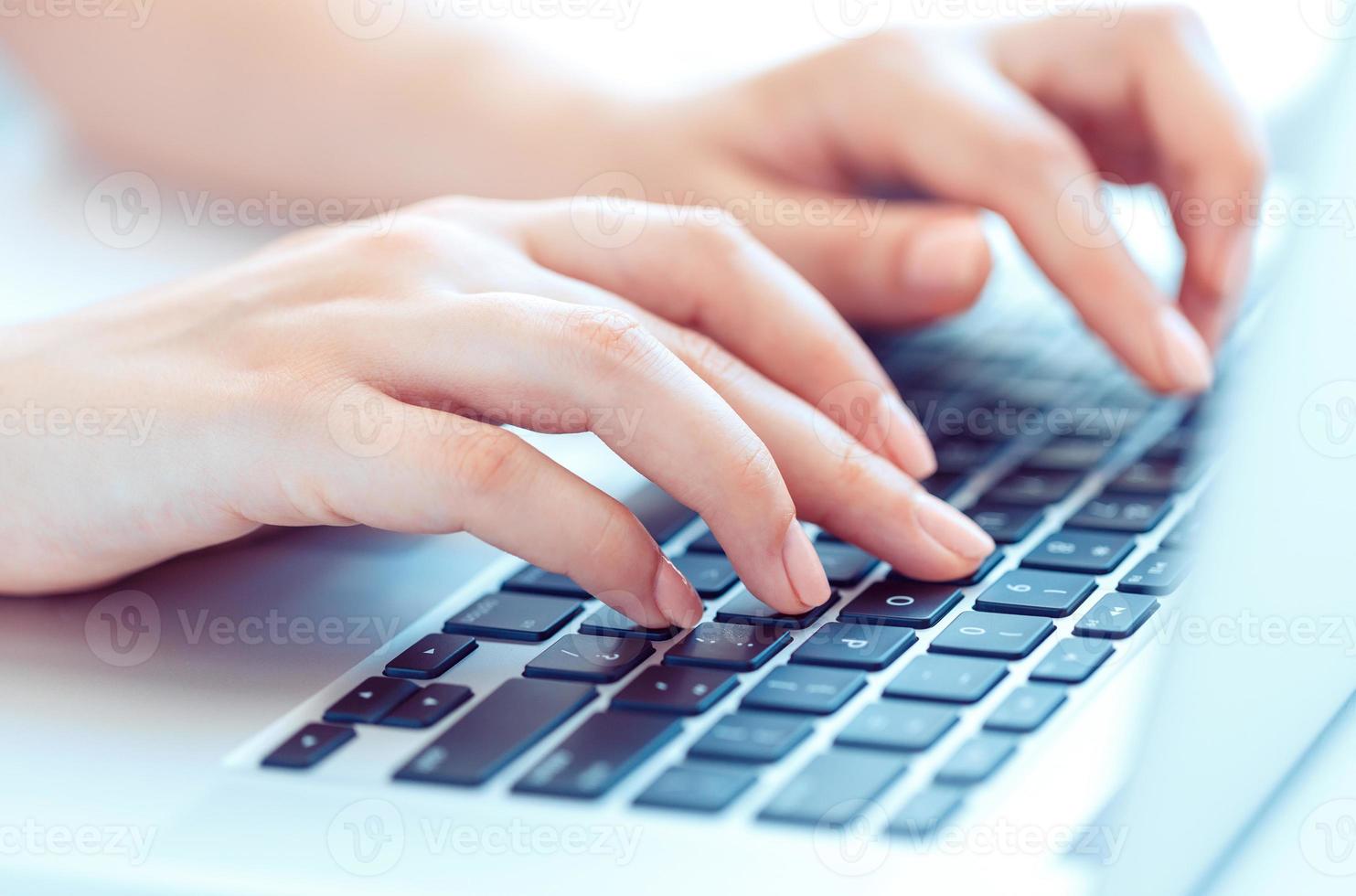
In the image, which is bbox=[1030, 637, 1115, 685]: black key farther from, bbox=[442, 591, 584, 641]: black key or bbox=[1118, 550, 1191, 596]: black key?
bbox=[442, 591, 584, 641]: black key

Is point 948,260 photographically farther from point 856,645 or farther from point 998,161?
point 856,645

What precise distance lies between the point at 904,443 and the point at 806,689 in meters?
0.23

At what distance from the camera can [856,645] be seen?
1.67ft

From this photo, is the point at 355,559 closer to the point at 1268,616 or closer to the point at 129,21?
the point at 1268,616

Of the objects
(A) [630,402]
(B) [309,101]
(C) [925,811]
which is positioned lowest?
(C) [925,811]

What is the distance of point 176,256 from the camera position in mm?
1099

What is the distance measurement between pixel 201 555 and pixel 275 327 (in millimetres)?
129

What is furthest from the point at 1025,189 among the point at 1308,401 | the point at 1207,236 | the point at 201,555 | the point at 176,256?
the point at 176,256

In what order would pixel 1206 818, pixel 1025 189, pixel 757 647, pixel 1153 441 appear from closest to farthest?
pixel 1206 818, pixel 757 647, pixel 1153 441, pixel 1025 189

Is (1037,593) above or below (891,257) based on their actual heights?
below

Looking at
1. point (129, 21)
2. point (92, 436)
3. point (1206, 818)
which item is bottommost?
point (1206, 818)

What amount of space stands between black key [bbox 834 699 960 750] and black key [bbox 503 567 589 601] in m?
0.17

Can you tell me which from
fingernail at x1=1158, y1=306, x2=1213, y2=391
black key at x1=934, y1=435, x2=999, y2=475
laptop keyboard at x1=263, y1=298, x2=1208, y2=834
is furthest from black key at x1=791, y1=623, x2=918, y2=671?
fingernail at x1=1158, y1=306, x2=1213, y2=391

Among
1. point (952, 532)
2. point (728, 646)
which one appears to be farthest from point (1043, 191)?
point (728, 646)
